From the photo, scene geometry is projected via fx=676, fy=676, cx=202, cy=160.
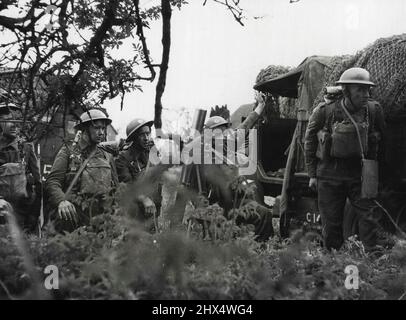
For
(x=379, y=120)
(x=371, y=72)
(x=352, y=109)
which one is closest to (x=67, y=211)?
(x=352, y=109)

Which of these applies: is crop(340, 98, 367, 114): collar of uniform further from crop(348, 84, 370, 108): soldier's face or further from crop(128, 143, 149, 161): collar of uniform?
crop(128, 143, 149, 161): collar of uniform

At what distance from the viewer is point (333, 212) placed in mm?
6848

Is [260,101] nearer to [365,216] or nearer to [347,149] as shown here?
[347,149]

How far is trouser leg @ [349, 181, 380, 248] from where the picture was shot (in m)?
6.56

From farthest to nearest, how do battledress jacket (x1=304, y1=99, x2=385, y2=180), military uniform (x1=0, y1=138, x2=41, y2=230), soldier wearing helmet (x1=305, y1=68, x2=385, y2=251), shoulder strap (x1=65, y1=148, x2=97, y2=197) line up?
1. battledress jacket (x1=304, y1=99, x2=385, y2=180)
2. soldier wearing helmet (x1=305, y1=68, x2=385, y2=251)
3. military uniform (x1=0, y1=138, x2=41, y2=230)
4. shoulder strap (x1=65, y1=148, x2=97, y2=197)

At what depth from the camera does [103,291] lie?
2988 millimetres

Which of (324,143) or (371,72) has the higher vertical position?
(371,72)

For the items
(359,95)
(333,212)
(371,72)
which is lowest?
(333,212)

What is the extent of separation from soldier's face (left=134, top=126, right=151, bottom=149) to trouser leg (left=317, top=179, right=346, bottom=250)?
2.00 m

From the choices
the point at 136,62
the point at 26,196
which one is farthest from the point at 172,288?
the point at 26,196

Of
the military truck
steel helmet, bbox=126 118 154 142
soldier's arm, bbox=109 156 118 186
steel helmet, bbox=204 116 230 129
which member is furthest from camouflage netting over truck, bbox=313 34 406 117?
soldier's arm, bbox=109 156 118 186

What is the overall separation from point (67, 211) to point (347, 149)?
279 cm
